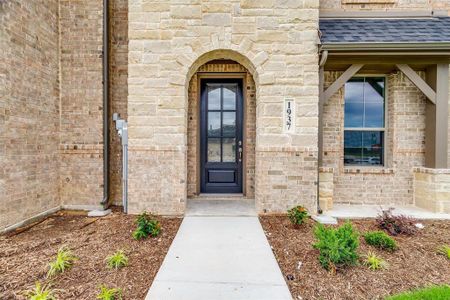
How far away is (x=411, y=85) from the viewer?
5.32 metres

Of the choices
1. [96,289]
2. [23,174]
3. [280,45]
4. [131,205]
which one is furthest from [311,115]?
[23,174]

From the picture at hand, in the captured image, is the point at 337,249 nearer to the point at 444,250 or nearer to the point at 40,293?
the point at 444,250

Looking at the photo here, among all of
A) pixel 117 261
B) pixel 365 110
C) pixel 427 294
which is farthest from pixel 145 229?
pixel 365 110

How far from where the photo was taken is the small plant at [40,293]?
87.3 inches

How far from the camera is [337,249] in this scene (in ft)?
9.24

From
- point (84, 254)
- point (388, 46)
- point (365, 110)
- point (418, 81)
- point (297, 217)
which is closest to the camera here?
point (84, 254)

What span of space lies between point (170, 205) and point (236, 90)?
316 centimetres

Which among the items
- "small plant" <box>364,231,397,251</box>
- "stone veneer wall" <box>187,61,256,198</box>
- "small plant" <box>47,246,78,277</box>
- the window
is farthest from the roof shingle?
"small plant" <box>47,246,78,277</box>

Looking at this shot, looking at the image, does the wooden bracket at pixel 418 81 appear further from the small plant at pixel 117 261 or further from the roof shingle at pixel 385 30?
the small plant at pixel 117 261

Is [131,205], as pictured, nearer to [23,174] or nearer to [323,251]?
[23,174]

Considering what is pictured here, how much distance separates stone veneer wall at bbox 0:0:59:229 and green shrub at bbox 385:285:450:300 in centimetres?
549

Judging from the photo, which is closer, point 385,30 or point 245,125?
point 385,30

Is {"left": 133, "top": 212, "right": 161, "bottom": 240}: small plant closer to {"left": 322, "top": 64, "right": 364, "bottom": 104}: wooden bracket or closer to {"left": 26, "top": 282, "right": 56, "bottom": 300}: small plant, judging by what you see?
{"left": 26, "top": 282, "right": 56, "bottom": 300}: small plant

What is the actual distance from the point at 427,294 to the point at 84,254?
3.91 m
